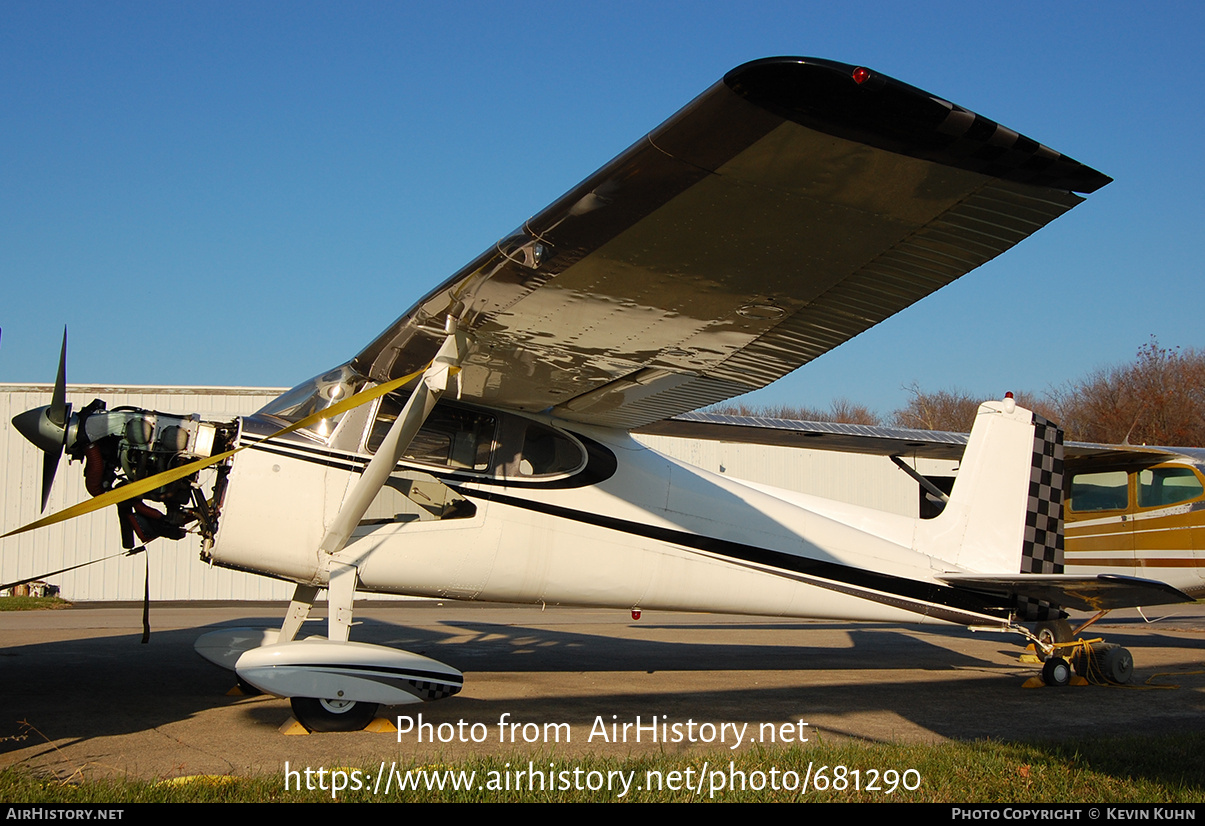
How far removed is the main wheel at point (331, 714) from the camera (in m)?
5.38

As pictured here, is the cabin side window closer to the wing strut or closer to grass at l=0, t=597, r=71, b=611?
the wing strut

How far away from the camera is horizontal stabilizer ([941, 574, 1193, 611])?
657cm

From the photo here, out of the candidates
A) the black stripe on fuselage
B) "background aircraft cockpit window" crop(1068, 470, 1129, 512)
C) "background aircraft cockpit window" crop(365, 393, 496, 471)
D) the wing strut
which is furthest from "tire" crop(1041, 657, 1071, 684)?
the wing strut

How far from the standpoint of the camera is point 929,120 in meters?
2.88

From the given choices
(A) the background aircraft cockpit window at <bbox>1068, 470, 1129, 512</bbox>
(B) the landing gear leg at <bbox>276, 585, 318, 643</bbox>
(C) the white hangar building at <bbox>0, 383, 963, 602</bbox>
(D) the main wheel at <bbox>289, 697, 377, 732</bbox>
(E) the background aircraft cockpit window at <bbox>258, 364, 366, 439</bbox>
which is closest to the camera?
(D) the main wheel at <bbox>289, 697, 377, 732</bbox>

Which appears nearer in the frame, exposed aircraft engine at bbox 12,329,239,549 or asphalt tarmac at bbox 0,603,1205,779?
asphalt tarmac at bbox 0,603,1205,779

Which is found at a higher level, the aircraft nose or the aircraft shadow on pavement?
the aircraft nose

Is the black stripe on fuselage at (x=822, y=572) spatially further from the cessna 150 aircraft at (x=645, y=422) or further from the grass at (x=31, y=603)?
the grass at (x=31, y=603)

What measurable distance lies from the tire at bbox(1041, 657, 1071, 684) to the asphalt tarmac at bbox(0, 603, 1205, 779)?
11 cm

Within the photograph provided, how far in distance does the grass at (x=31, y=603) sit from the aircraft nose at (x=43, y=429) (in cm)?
1311

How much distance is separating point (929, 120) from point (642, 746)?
12.7 feet

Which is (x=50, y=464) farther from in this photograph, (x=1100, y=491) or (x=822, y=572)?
(x=1100, y=491)

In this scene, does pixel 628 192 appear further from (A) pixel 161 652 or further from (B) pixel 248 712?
(A) pixel 161 652

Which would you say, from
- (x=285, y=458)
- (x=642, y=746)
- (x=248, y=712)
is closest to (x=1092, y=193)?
(x=642, y=746)
